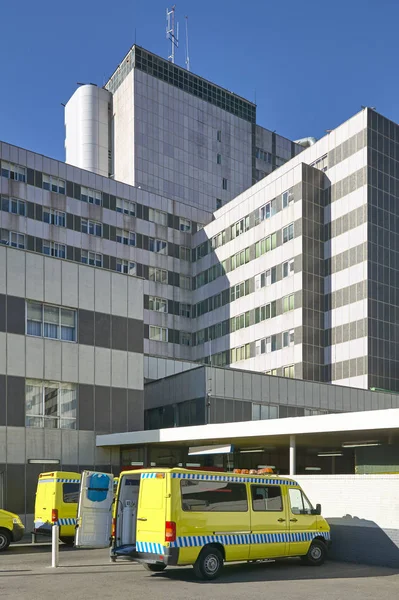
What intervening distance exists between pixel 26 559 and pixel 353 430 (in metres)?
10.2

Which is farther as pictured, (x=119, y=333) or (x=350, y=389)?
(x=350, y=389)

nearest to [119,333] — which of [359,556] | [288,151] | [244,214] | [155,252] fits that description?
[359,556]

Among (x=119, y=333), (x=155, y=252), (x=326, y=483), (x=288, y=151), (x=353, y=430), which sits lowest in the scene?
(x=326, y=483)

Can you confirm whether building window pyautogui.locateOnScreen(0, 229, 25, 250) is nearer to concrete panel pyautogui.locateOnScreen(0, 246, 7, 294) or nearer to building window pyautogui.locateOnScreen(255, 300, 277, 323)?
building window pyautogui.locateOnScreen(255, 300, 277, 323)

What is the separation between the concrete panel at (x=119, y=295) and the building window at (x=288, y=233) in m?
28.7

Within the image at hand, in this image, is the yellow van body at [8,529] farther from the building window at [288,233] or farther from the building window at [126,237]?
the building window at [126,237]

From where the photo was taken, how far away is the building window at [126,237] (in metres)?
70.9

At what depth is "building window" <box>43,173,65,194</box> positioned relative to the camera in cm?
6662

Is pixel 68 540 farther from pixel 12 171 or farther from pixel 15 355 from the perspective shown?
pixel 12 171

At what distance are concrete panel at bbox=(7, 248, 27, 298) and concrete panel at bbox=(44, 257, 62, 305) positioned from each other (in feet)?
3.51

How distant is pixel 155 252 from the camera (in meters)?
73.4

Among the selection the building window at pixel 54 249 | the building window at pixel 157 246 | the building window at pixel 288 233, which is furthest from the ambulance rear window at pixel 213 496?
the building window at pixel 157 246

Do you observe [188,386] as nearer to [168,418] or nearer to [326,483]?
[168,418]

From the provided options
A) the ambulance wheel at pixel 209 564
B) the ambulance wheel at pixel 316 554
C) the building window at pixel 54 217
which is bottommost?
the ambulance wheel at pixel 316 554
